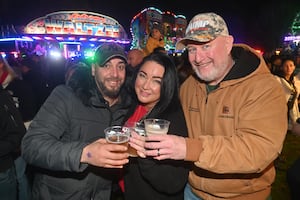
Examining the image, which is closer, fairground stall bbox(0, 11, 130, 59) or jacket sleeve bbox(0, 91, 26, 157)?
jacket sleeve bbox(0, 91, 26, 157)

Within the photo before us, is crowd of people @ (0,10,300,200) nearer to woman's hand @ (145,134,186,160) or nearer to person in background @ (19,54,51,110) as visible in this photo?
woman's hand @ (145,134,186,160)

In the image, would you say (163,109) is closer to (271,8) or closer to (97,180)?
(97,180)

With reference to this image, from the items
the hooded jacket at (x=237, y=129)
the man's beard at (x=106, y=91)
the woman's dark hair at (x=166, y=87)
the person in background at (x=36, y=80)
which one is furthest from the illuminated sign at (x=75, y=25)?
the hooded jacket at (x=237, y=129)

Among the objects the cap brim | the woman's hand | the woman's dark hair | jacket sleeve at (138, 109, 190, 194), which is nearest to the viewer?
the woman's hand

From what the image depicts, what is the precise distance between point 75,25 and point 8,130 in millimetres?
26808

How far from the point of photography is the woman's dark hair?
262 cm

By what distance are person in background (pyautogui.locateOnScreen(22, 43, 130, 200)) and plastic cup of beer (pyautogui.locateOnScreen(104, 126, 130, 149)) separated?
0.17 feet

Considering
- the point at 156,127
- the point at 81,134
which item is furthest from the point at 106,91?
the point at 156,127

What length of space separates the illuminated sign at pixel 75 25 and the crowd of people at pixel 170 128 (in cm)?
2502

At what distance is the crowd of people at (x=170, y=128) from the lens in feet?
6.13

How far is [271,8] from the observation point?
35000 mm

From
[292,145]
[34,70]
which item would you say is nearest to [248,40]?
[292,145]

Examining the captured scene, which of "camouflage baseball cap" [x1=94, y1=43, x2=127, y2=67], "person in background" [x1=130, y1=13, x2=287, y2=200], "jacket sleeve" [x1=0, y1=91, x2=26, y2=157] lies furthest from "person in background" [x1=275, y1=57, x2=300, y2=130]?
"jacket sleeve" [x1=0, y1=91, x2=26, y2=157]

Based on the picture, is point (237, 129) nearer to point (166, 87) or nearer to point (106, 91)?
point (166, 87)
